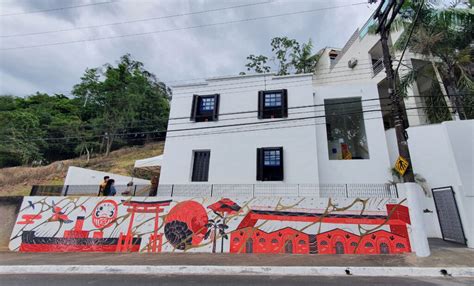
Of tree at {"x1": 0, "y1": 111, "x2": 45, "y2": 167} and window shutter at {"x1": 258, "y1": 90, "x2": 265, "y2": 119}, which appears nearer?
window shutter at {"x1": 258, "y1": 90, "x2": 265, "y2": 119}

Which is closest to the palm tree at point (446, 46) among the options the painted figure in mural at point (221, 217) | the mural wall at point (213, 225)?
the mural wall at point (213, 225)

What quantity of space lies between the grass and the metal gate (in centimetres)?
1578

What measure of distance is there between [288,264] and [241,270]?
4.38 ft

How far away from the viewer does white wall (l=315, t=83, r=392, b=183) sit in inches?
409

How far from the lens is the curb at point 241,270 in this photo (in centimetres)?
515

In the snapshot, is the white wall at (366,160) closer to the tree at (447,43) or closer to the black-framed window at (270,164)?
the tree at (447,43)

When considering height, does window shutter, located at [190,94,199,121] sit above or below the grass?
above

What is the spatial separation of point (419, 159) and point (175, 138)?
1177 centimetres

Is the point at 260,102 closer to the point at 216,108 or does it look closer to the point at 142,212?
the point at 216,108

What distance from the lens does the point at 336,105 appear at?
12.8m

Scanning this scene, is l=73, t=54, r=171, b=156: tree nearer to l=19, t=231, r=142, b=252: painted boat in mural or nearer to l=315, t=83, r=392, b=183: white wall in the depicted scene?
l=19, t=231, r=142, b=252: painted boat in mural

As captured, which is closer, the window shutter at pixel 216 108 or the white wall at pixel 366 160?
the white wall at pixel 366 160

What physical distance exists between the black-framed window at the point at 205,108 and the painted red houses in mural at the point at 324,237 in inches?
243

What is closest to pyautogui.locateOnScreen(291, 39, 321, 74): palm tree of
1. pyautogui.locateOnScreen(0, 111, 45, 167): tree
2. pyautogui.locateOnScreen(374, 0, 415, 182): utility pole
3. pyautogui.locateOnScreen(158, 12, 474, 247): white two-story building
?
pyautogui.locateOnScreen(158, 12, 474, 247): white two-story building
